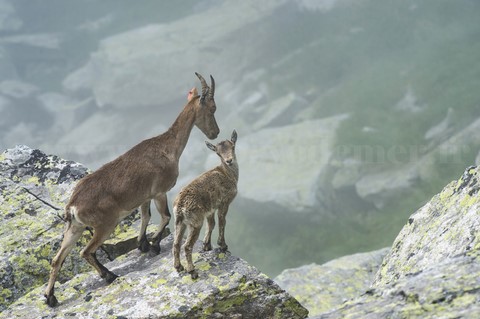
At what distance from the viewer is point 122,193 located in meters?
11.3

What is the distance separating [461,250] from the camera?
7.77 meters

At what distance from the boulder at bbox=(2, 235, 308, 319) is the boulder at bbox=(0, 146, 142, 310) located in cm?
102

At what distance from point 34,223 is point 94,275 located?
2456mm

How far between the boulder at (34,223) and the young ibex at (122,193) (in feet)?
3.92

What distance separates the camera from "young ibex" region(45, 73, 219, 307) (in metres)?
11.0

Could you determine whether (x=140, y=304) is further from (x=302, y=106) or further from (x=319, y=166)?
(x=302, y=106)

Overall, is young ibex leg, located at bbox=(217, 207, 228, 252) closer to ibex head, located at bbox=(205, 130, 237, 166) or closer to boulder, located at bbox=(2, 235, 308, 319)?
boulder, located at bbox=(2, 235, 308, 319)

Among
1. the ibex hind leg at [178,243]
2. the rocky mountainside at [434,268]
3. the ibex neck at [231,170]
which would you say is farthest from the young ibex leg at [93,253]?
the rocky mountainside at [434,268]

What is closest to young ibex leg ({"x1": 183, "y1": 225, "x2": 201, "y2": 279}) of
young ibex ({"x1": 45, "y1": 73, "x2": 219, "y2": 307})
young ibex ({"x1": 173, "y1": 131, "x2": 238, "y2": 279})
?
young ibex ({"x1": 173, "y1": 131, "x2": 238, "y2": 279})

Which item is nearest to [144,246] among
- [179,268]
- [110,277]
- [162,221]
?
[162,221]

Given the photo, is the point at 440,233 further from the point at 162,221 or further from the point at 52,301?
the point at 52,301

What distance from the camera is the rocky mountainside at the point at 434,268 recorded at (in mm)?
6188

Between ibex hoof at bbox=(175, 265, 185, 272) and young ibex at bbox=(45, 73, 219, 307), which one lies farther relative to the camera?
young ibex at bbox=(45, 73, 219, 307)

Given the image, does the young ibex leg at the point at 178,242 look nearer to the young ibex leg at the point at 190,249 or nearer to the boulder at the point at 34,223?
the young ibex leg at the point at 190,249
